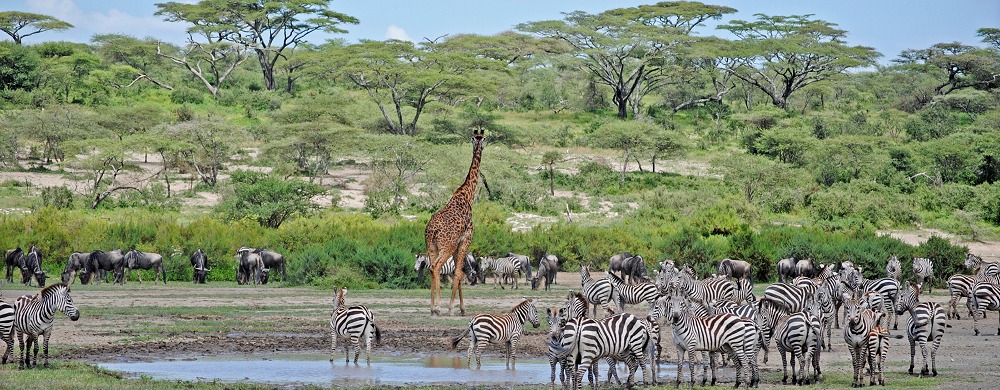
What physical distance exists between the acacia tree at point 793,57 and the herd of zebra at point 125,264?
4283 cm

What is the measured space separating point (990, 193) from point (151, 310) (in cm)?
3095

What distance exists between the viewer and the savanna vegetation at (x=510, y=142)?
31594mm

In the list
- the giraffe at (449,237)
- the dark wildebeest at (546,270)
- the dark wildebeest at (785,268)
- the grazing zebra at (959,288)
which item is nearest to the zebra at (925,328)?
the grazing zebra at (959,288)

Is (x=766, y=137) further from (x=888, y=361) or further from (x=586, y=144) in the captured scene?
(x=888, y=361)

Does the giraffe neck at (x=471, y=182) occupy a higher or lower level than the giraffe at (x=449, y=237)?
higher

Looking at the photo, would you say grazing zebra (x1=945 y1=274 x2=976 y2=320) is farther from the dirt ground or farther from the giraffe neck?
the giraffe neck

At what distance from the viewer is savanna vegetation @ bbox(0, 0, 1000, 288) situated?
31.6 meters

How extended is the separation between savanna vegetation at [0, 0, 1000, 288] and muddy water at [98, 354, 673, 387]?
11.4 m

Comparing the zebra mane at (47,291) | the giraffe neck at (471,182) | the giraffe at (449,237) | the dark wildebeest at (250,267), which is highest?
the giraffe neck at (471,182)

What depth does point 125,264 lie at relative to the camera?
27.5 m

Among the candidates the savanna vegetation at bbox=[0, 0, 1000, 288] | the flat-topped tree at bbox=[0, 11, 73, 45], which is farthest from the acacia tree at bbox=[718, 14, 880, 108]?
the flat-topped tree at bbox=[0, 11, 73, 45]

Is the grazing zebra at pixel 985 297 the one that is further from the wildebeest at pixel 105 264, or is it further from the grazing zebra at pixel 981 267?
the wildebeest at pixel 105 264

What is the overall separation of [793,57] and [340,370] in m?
57.3

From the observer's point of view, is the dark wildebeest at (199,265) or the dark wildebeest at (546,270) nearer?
the dark wildebeest at (546,270)
